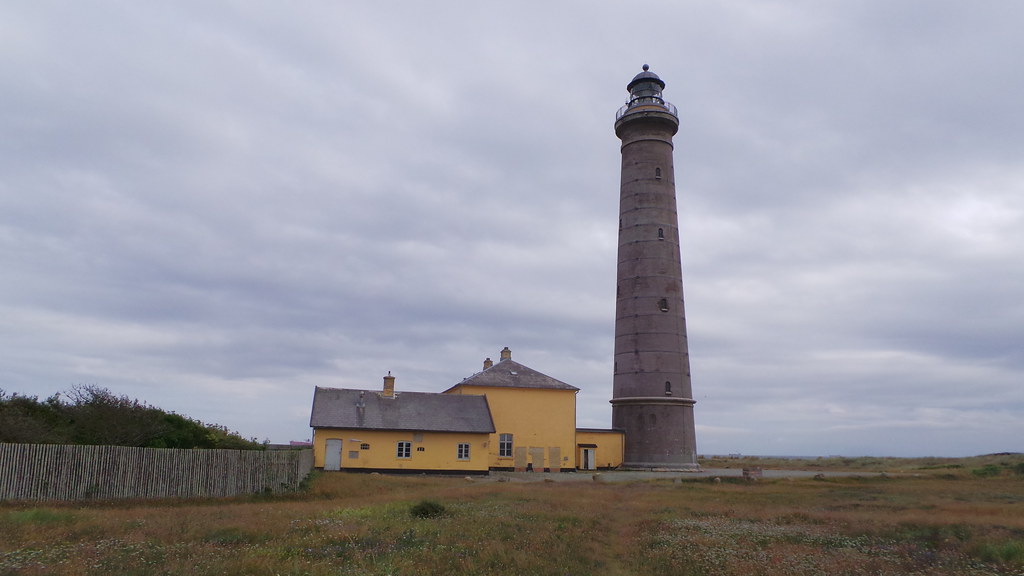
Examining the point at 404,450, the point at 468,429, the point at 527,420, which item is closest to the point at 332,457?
the point at 404,450

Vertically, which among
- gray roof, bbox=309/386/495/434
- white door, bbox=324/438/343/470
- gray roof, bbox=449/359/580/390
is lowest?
white door, bbox=324/438/343/470

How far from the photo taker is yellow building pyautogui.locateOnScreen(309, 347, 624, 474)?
118ft

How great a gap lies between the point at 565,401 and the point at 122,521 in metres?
30.5

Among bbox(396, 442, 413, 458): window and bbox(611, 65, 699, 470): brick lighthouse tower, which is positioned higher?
bbox(611, 65, 699, 470): brick lighthouse tower

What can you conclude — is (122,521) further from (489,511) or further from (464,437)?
(464,437)

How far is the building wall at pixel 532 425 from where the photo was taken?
40.6m

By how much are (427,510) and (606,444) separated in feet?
92.3

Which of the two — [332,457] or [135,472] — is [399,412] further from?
[135,472]

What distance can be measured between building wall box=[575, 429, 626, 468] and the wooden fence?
22.9m

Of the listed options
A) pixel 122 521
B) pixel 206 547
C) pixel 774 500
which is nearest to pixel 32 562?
pixel 206 547

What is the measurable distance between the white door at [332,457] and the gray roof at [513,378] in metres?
9.07

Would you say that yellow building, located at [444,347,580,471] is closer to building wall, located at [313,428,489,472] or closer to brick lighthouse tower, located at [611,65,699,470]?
building wall, located at [313,428,489,472]

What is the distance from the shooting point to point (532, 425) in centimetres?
4103

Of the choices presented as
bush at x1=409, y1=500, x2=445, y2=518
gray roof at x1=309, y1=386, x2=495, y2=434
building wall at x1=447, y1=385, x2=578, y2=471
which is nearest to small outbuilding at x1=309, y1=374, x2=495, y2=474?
gray roof at x1=309, y1=386, x2=495, y2=434
